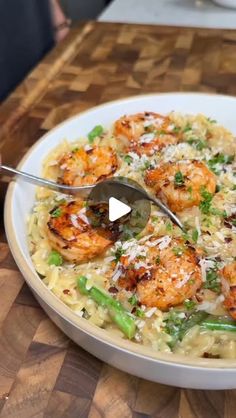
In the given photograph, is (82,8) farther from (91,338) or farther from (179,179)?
(91,338)

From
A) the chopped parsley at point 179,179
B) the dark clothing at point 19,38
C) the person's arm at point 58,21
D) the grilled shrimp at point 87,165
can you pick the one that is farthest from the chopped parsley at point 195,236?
the person's arm at point 58,21

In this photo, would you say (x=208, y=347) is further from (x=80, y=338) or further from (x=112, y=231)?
(x=112, y=231)

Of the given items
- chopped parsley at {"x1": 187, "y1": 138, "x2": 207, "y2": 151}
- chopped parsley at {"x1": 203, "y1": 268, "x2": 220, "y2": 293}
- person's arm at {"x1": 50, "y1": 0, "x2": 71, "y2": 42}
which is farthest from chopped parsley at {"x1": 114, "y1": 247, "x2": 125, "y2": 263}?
person's arm at {"x1": 50, "y1": 0, "x2": 71, "y2": 42}

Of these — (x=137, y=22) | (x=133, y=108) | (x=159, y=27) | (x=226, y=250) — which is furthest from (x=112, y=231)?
(x=137, y=22)

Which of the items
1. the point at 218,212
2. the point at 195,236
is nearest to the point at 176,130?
the point at 218,212

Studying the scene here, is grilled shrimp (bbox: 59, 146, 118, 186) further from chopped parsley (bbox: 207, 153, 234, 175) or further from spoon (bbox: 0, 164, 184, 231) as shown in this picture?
chopped parsley (bbox: 207, 153, 234, 175)
